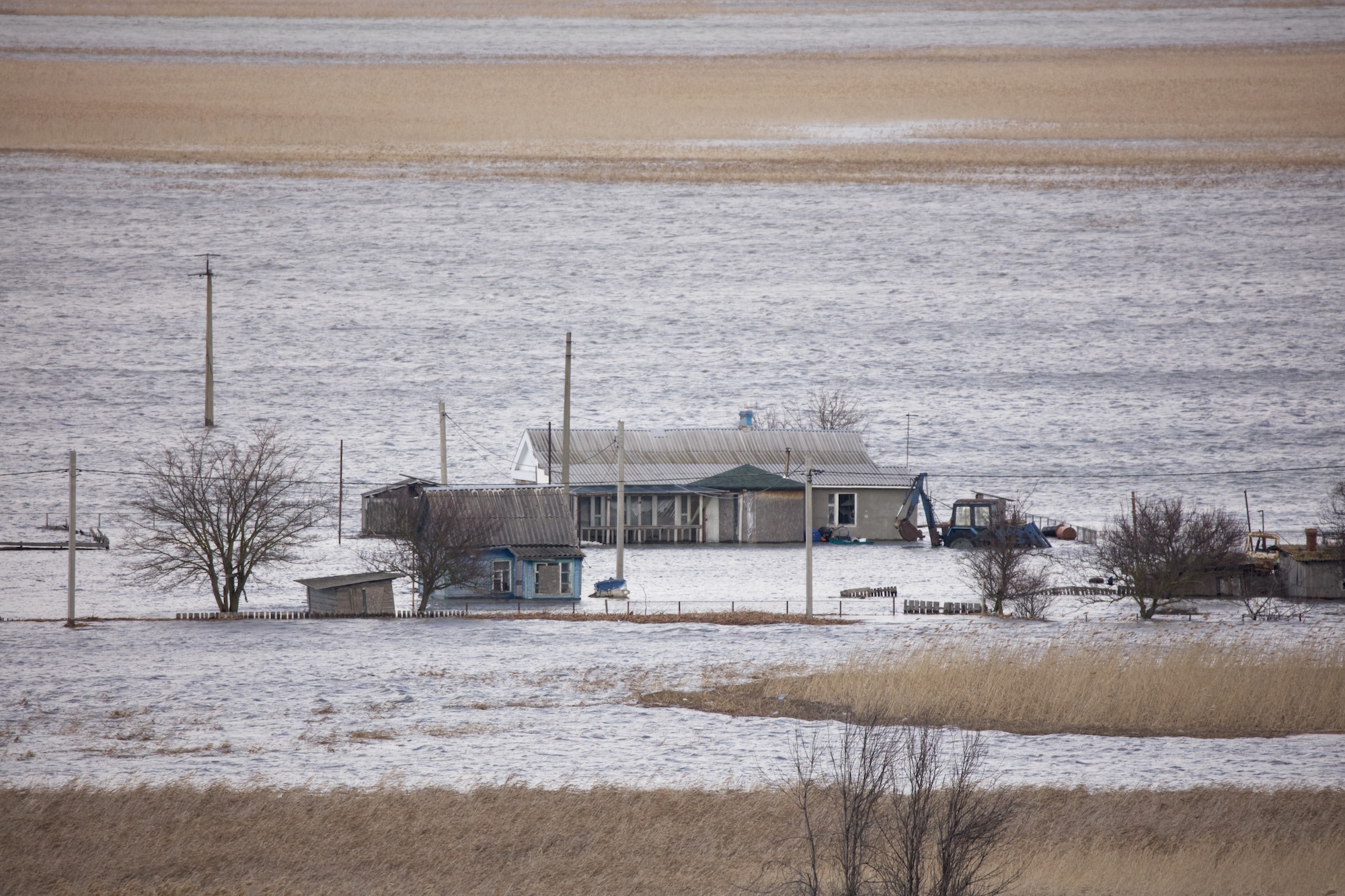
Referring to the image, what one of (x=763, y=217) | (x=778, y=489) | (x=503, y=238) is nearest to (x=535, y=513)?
(x=778, y=489)

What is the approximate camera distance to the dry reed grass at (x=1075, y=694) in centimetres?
1903

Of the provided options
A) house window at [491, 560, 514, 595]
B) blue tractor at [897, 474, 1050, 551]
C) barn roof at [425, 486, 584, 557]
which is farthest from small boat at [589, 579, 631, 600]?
blue tractor at [897, 474, 1050, 551]

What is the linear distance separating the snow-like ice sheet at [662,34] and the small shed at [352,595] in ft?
371

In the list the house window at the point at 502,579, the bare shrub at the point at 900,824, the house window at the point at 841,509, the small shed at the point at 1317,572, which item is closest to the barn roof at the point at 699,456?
the house window at the point at 841,509

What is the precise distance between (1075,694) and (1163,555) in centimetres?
885

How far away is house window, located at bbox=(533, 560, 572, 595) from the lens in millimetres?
29828

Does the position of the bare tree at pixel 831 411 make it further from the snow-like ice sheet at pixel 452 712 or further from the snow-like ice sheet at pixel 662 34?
the snow-like ice sheet at pixel 662 34

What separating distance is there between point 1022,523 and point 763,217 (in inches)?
2165

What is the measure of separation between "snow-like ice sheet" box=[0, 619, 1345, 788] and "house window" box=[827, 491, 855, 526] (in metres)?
12.6

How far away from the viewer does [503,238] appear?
79438 mm

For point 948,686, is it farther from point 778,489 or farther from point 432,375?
point 432,375

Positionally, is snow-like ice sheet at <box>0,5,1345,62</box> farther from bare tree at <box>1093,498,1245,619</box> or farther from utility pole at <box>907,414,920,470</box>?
bare tree at <box>1093,498,1245,619</box>

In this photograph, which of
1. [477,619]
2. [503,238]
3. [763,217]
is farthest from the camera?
[763,217]

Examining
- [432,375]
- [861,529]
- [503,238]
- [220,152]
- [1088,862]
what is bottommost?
[1088,862]
